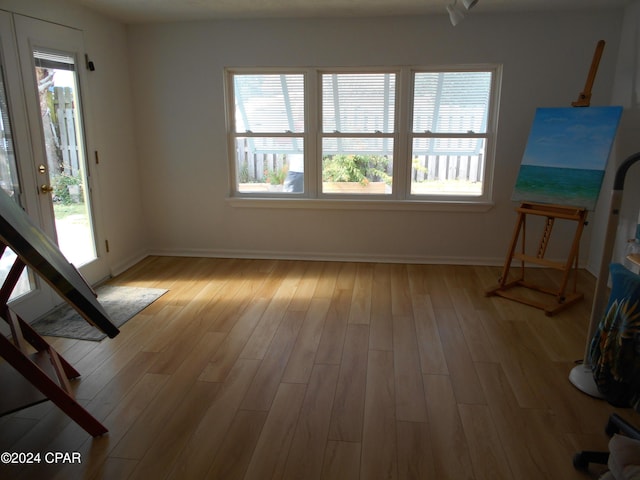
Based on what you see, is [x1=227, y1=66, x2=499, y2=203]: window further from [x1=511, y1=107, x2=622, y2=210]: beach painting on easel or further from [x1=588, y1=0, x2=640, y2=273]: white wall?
[x1=588, y1=0, x2=640, y2=273]: white wall

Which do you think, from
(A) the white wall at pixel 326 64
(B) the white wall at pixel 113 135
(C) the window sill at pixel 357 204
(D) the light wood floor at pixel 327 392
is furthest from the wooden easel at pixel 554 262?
(B) the white wall at pixel 113 135

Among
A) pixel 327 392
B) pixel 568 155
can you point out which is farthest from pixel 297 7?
pixel 327 392

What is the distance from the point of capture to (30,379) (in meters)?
2.02

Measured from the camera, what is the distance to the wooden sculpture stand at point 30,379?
199 centimetres

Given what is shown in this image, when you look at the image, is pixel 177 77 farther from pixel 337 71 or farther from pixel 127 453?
pixel 127 453

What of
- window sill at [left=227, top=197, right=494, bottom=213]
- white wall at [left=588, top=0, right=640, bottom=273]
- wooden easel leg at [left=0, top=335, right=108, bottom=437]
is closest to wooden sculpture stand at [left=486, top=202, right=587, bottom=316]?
white wall at [left=588, top=0, right=640, bottom=273]

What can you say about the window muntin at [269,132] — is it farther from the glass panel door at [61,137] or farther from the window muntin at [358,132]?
the glass panel door at [61,137]

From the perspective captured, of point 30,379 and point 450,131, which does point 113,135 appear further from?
point 450,131

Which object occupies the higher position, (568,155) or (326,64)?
(326,64)

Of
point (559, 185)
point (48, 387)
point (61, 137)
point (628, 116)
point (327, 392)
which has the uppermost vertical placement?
point (628, 116)

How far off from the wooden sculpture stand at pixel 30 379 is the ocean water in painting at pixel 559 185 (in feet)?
11.4

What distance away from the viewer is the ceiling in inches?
147

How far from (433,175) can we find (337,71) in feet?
4.60

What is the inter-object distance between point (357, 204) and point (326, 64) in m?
1.39
